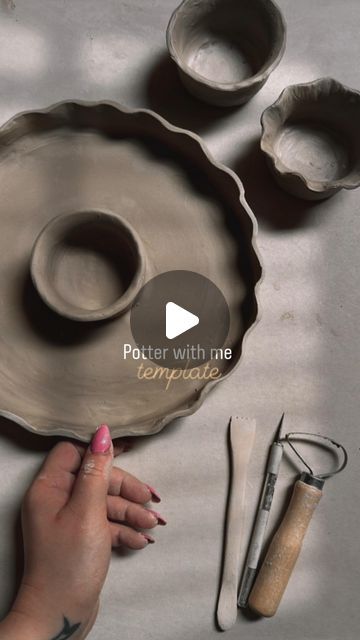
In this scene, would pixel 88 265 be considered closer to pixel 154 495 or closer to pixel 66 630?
pixel 154 495

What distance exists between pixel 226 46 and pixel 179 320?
0.46m

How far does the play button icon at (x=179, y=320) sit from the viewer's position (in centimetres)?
84

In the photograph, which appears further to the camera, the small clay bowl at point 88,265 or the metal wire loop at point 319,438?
the metal wire loop at point 319,438

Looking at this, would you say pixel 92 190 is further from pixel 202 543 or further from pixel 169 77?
pixel 202 543

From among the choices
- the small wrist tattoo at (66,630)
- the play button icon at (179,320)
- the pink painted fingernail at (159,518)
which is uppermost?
the play button icon at (179,320)

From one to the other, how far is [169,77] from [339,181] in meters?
0.33

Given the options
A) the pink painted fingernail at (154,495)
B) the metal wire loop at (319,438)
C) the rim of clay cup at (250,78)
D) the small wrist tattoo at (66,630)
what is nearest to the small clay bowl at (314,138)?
the rim of clay cup at (250,78)

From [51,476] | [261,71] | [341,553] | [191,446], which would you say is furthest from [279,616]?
[261,71]

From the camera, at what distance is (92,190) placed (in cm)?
87

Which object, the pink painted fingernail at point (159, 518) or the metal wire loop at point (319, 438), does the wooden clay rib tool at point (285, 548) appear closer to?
the metal wire loop at point (319, 438)

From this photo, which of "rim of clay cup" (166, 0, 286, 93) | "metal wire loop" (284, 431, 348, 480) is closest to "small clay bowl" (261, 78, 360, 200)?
"rim of clay cup" (166, 0, 286, 93)

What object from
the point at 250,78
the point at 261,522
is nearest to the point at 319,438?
the point at 261,522

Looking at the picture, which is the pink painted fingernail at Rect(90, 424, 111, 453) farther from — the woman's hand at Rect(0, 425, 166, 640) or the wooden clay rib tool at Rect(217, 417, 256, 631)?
the wooden clay rib tool at Rect(217, 417, 256, 631)

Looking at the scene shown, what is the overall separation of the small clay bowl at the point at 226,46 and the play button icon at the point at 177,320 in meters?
0.33
